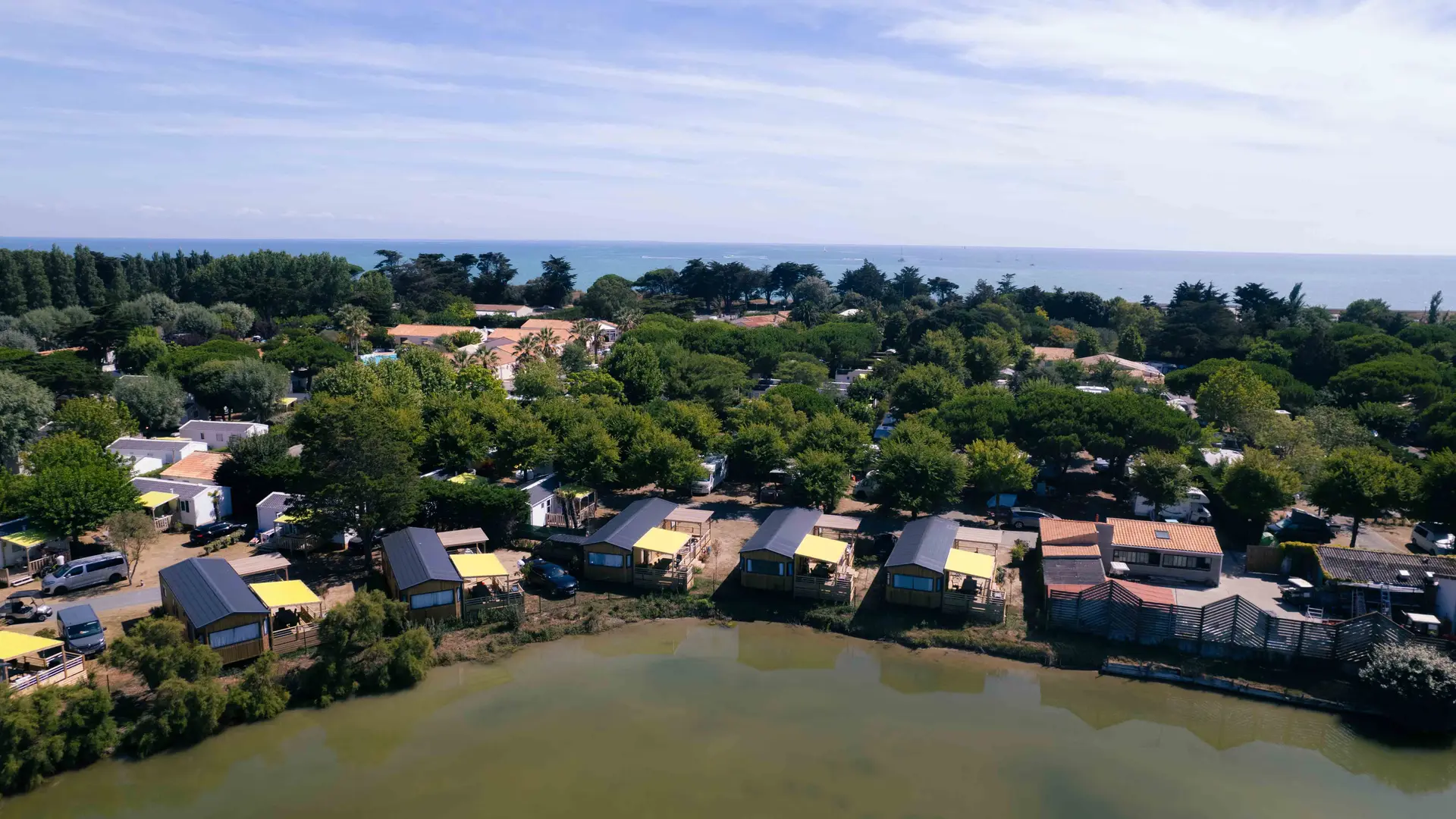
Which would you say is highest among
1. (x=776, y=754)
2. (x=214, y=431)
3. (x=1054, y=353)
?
(x=1054, y=353)

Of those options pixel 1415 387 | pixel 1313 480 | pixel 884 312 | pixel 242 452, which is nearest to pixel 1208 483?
pixel 1313 480

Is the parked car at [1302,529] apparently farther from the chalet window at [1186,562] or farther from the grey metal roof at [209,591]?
the grey metal roof at [209,591]

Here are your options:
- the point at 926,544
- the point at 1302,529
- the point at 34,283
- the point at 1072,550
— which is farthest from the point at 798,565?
the point at 34,283

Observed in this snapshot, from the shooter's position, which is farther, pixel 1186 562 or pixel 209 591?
pixel 1186 562

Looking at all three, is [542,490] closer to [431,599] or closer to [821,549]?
[431,599]


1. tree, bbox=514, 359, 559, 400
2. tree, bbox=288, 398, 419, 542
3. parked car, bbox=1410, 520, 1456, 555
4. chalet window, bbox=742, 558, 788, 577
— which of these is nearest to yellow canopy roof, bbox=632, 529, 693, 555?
chalet window, bbox=742, 558, 788, 577

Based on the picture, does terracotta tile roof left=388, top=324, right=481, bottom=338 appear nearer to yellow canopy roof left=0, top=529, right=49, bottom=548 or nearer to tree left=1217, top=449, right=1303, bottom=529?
yellow canopy roof left=0, top=529, right=49, bottom=548
